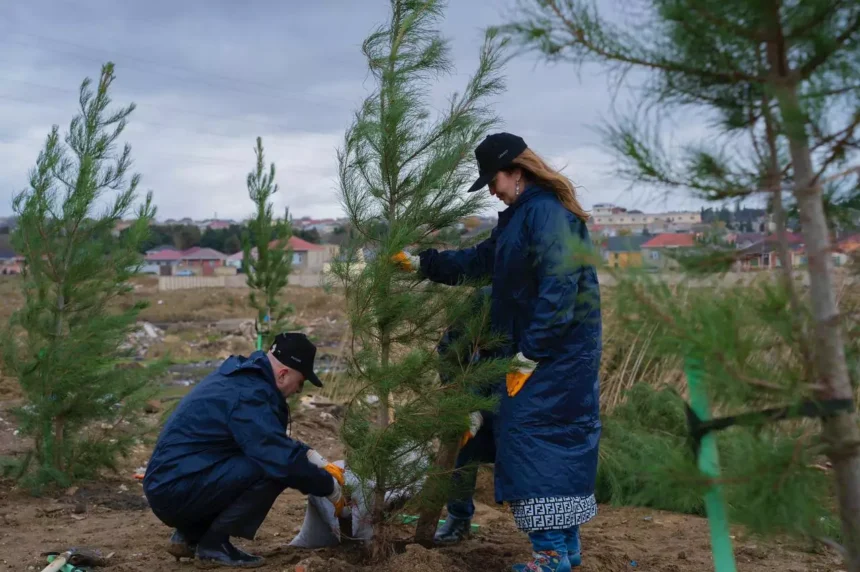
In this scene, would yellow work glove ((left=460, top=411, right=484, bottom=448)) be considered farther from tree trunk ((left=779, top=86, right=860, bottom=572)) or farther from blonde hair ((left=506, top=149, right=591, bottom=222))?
tree trunk ((left=779, top=86, right=860, bottom=572))

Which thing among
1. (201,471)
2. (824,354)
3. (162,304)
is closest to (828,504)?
(824,354)

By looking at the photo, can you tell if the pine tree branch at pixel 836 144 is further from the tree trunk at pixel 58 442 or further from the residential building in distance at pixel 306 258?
the tree trunk at pixel 58 442

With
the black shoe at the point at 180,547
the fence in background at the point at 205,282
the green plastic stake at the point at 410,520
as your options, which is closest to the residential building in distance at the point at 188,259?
the fence in background at the point at 205,282

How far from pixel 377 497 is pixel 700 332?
2295 mm

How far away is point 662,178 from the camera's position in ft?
8.41

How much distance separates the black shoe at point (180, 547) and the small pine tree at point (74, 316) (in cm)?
218

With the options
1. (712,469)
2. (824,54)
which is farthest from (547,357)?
(824,54)

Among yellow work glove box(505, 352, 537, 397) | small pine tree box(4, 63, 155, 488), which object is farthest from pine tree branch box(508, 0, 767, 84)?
small pine tree box(4, 63, 155, 488)

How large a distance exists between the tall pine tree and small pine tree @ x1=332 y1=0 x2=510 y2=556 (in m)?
1.52

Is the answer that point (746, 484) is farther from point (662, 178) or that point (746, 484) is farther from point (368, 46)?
point (368, 46)

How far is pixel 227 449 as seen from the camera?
435cm

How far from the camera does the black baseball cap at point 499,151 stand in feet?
12.8

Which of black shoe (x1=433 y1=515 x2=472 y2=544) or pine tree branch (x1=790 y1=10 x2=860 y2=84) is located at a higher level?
pine tree branch (x1=790 y1=10 x2=860 y2=84)

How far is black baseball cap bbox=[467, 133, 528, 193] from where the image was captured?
3.92 m
